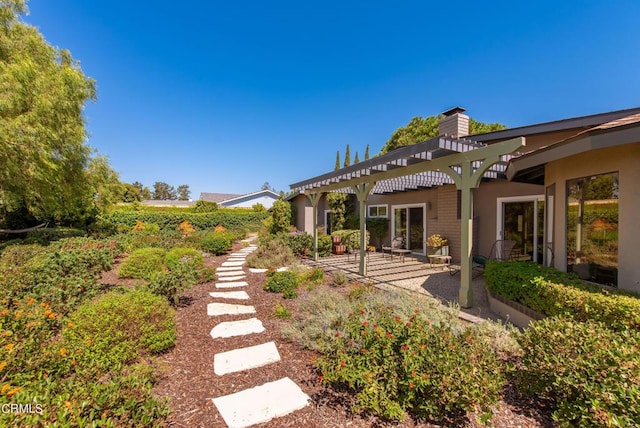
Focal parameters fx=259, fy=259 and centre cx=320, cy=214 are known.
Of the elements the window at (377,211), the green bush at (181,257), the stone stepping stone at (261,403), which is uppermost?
the window at (377,211)

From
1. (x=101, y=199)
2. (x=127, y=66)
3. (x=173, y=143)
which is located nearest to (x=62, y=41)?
(x=127, y=66)

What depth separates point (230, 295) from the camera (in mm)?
6059

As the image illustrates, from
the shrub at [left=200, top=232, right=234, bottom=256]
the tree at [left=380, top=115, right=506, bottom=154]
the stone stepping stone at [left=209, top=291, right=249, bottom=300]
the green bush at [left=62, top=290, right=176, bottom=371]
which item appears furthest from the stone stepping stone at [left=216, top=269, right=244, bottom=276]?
the tree at [left=380, top=115, right=506, bottom=154]

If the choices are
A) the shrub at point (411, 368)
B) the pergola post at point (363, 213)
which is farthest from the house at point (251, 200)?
the shrub at point (411, 368)

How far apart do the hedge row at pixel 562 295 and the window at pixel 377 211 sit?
8.54 meters

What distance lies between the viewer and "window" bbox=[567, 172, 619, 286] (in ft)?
12.8

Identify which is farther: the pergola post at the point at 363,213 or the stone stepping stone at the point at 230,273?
the stone stepping stone at the point at 230,273

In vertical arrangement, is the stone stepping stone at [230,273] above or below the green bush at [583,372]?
below

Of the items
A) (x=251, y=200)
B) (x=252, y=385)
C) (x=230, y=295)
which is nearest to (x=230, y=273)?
(x=230, y=295)

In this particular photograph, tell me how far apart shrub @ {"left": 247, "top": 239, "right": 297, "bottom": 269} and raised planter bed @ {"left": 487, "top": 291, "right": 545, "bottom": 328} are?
6.26 meters

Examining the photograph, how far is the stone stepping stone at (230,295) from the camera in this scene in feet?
19.4

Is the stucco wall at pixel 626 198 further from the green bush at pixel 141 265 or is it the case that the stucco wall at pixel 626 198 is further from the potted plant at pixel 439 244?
the green bush at pixel 141 265

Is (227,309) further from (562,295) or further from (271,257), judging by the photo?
(562,295)

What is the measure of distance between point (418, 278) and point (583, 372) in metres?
5.43
